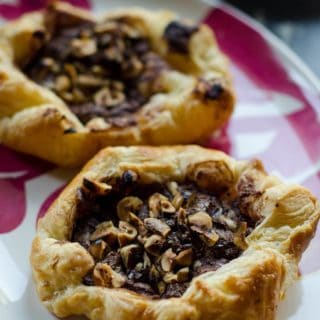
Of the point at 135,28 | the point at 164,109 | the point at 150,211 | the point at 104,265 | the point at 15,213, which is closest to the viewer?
the point at 104,265

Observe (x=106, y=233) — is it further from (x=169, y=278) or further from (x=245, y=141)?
(x=245, y=141)

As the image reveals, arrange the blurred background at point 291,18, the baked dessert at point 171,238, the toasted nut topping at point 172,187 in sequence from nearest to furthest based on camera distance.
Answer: the baked dessert at point 171,238 < the toasted nut topping at point 172,187 < the blurred background at point 291,18

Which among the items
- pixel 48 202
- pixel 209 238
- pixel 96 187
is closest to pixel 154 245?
pixel 209 238

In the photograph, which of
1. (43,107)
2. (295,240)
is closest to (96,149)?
(43,107)

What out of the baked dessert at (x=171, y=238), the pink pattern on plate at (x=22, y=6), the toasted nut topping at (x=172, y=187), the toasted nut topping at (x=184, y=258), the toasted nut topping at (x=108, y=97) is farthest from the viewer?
the pink pattern on plate at (x=22, y=6)

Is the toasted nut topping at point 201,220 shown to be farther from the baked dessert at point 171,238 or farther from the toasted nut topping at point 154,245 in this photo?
the toasted nut topping at point 154,245

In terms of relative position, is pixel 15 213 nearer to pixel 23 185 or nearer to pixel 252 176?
pixel 23 185

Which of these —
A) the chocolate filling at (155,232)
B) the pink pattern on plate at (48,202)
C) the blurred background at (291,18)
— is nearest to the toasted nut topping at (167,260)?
the chocolate filling at (155,232)
